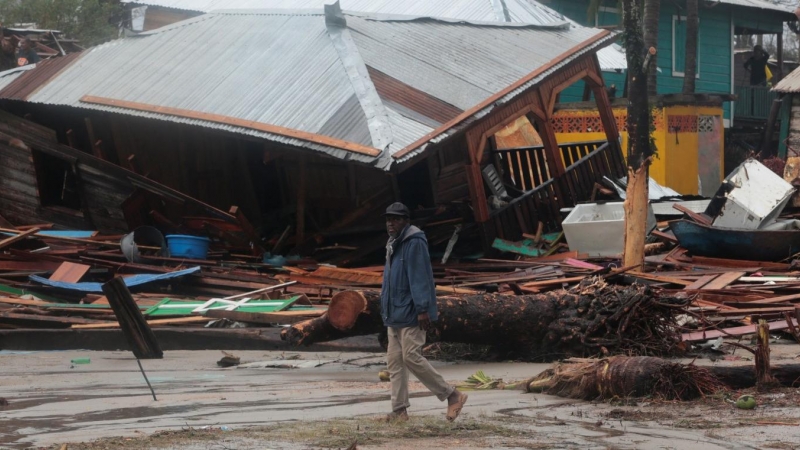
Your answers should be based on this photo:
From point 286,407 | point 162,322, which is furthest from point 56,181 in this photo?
point 286,407

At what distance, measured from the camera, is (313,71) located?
669 inches

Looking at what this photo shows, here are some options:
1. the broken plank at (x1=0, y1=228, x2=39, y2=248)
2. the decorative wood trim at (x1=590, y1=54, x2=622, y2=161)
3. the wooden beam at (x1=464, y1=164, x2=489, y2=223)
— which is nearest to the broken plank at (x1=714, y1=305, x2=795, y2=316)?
the wooden beam at (x1=464, y1=164, x2=489, y2=223)

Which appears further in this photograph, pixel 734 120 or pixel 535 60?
pixel 734 120

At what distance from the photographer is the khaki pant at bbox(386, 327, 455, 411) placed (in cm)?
788

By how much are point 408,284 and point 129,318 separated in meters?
2.68

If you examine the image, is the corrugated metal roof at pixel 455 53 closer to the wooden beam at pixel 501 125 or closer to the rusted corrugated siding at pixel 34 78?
the wooden beam at pixel 501 125

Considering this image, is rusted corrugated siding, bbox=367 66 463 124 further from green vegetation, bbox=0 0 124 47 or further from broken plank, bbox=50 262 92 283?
green vegetation, bbox=0 0 124 47

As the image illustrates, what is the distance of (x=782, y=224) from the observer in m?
17.2

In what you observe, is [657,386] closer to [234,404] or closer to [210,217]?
[234,404]

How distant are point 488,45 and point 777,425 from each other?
13363 millimetres

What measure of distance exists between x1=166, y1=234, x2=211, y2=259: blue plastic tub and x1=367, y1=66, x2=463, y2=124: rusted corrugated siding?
3.61 metres

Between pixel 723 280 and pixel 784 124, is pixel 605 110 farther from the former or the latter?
pixel 784 124

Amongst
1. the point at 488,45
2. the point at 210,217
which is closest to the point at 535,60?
the point at 488,45

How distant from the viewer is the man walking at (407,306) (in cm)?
798
